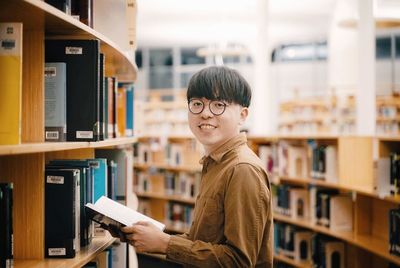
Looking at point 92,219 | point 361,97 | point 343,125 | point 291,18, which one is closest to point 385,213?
point 361,97

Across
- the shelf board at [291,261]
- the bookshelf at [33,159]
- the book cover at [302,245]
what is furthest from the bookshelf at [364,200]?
the bookshelf at [33,159]

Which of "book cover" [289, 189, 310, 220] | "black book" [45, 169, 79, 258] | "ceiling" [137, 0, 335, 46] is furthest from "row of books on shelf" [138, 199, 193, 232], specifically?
"black book" [45, 169, 79, 258]

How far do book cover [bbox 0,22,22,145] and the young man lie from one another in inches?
26.8

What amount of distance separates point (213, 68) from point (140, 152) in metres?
6.60

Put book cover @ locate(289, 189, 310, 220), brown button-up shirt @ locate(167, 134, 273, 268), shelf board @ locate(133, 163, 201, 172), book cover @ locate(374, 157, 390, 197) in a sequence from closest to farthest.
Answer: brown button-up shirt @ locate(167, 134, 273, 268) → book cover @ locate(374, 157, 390, 197) → book cover @ locate(289, 189, 310, 220) → shelf board @ locate(133, 163, 201, 172)

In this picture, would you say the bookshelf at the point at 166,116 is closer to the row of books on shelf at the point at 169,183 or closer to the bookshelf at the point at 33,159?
the row of books on shelf at the point at 169,183

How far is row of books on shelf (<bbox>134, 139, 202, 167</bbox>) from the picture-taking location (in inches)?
307

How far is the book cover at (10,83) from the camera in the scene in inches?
54.7

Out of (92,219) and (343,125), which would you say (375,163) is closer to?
(92,219)

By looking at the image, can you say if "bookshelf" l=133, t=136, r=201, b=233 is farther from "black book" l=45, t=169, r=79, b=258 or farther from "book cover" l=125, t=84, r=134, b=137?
"black book" l=45, t=169, r=79, b=258

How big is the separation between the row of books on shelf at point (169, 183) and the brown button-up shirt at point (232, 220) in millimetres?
5535

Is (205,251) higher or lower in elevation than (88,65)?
lower

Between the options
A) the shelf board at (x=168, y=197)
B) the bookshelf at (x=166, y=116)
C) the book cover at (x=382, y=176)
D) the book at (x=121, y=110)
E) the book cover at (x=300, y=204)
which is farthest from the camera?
the bookshelf at (x=166, y=116)

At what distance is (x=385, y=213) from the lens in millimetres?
4316
